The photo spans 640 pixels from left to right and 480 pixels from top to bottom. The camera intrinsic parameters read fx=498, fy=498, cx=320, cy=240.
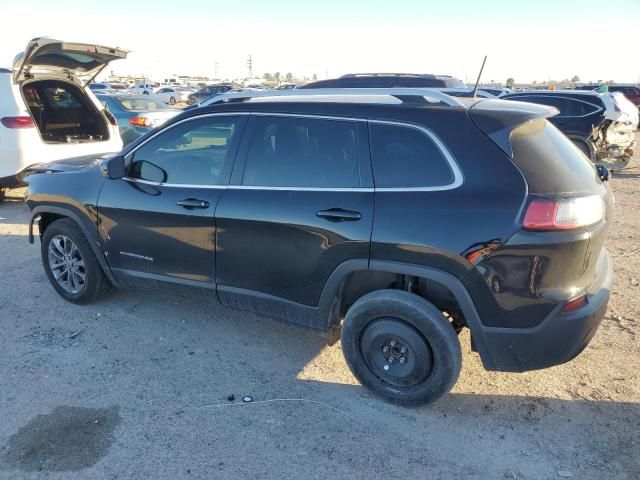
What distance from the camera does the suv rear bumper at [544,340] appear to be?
8.57ft

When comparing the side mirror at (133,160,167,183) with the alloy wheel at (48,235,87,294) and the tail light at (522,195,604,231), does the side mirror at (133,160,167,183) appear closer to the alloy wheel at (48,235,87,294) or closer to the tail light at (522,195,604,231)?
the alloy wheel at (48,235,87,294)

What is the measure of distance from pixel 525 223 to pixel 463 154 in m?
0.49

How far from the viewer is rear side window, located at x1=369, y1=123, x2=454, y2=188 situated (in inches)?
108

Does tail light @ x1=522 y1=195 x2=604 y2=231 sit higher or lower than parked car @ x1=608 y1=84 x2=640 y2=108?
lower

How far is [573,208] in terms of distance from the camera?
2539mm

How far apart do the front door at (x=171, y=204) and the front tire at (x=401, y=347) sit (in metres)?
1.13

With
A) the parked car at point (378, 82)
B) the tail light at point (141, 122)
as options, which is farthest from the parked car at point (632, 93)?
the tail light at point (141, 122)

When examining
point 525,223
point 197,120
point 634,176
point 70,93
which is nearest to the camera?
point 525,223

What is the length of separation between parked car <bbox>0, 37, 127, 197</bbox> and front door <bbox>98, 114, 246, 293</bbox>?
355 centimetres

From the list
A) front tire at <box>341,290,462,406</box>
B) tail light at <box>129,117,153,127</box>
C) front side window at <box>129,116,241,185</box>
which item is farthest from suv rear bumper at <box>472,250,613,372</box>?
tail light at <box>129,117,153,127</box>

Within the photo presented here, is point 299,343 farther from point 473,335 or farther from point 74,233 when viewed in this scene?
point 74,233

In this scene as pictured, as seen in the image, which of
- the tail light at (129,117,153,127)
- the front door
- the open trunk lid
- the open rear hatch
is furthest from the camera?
the tail light at (129,117,153,127)

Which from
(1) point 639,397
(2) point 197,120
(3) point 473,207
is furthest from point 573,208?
(2) point 197,120

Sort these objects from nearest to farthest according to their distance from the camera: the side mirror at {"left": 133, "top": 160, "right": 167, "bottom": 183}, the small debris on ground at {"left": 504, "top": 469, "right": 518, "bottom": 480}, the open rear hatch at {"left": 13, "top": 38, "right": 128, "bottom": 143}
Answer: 1. the small debris on ground at {"left": 504, "top": 469, "right": 518, "bottom": 480}
2. the side mirror at {"left": 133, "top": 160, "right": 167, "bottom": 183}
3. the open rear hatch at {"left": 13, "top": 38, "right": 128, "bottom": 143}
